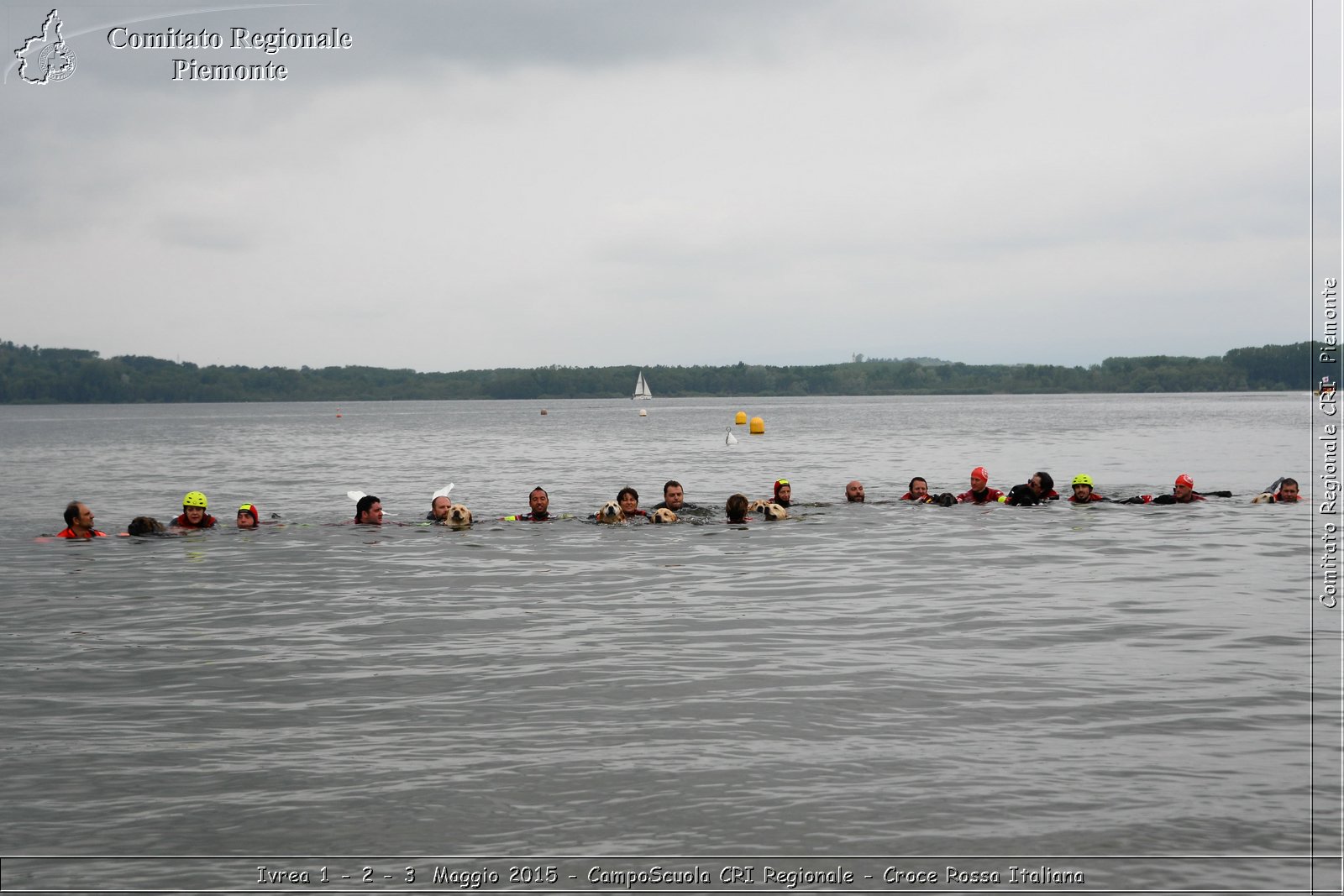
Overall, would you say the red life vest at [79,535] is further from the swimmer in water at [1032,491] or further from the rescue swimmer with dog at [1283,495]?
the rescue swimmer with dog at [1283,495]

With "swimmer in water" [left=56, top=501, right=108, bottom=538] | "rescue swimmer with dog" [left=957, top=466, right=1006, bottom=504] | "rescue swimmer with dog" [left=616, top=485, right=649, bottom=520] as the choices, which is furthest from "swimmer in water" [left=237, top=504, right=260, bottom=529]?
"rescue swimmer with dog" [left=957, top=466, right=1006, bottom=504]

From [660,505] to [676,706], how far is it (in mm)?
14323

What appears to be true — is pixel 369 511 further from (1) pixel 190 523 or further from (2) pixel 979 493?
(2) pixel 979 493

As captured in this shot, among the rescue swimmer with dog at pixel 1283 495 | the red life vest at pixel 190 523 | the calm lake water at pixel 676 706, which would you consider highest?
the rescue swimmer with dog at pixel 1283 495

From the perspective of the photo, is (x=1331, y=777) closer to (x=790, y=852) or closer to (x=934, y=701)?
(x=934, y=701)

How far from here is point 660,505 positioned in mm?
24125

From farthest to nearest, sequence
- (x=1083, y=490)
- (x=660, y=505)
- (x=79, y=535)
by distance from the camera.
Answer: (x=1083, y=490), (x=660, y=505), (x=79, y=535)

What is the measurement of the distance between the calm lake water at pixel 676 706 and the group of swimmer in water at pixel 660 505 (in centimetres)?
77

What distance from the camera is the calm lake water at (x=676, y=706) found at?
7.04 metres

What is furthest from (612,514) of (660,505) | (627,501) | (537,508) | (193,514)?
(193,514)

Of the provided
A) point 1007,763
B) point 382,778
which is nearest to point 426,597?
point 382,778

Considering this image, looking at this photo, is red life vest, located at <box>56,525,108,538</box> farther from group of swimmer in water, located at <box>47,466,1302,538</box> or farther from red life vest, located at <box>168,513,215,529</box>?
red life vest, located at <box>168,513,215,529</box>

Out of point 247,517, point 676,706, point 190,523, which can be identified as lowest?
point 676,706

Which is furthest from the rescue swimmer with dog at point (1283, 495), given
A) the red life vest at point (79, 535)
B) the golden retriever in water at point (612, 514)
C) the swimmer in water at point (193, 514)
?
the red life vest at point (79, 535)
